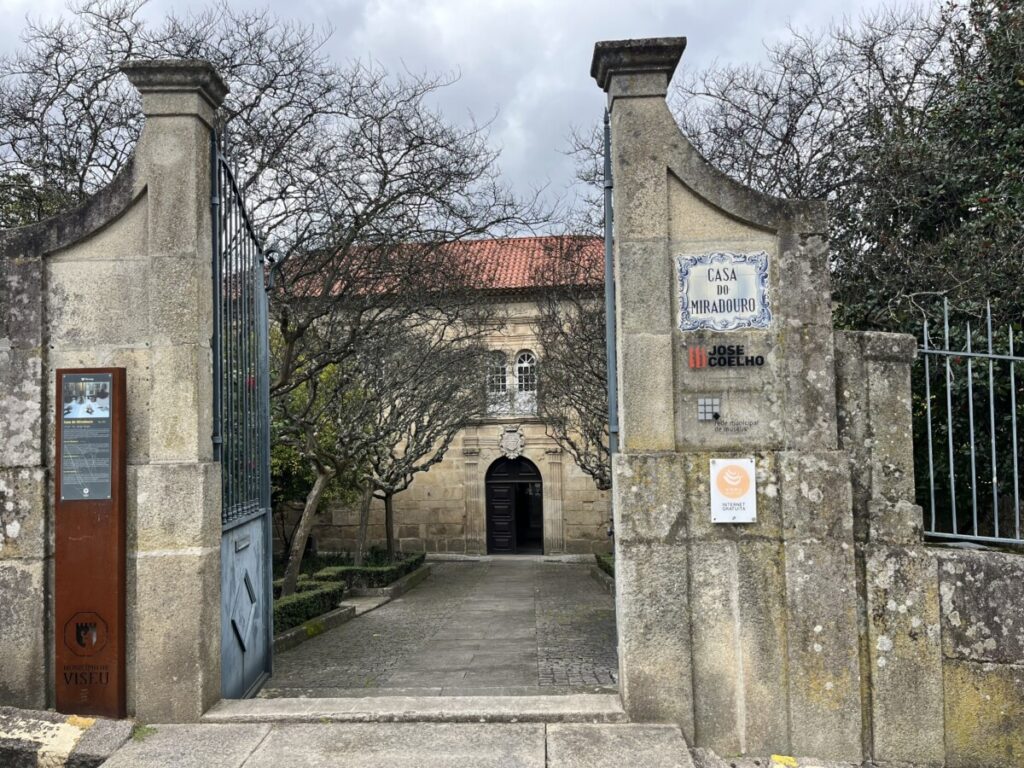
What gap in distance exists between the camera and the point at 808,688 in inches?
185

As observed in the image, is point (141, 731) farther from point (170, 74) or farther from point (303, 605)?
point (303, 605)

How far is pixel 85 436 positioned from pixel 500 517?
26.2 metres

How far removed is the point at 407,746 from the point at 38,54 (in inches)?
396

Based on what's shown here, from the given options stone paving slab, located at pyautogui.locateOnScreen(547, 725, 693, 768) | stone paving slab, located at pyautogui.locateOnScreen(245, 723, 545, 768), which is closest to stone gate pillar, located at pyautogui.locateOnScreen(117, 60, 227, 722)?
stone paving slab, located at pyautogui.locateOnScreen(245, 723, 545, 768)

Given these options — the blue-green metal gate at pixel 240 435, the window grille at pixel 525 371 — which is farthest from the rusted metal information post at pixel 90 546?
the window grille at pixel 525 371

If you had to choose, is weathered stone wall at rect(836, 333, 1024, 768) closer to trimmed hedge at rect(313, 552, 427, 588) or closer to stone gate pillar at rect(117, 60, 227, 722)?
stone gate pillar at rect(117, 60, 227, 722)

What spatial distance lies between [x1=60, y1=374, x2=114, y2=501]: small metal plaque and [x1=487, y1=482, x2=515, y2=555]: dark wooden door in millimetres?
25884

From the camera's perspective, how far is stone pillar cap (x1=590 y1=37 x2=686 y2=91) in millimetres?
4918

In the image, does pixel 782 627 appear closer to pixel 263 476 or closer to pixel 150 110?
pixel 263 476

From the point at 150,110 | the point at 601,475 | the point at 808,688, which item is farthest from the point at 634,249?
the point at 601,475

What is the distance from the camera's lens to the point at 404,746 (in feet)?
14.3

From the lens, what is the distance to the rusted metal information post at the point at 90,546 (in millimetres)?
4777

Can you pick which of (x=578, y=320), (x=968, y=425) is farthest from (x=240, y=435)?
(x=578, y=320)

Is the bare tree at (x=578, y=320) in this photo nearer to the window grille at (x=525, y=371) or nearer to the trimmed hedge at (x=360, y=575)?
the trimmed hedge at (x=360, y=575)
